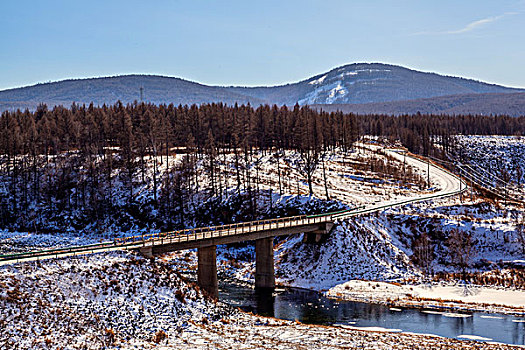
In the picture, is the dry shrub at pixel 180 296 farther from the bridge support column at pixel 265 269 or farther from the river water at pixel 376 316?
the bridge support column at pixel 265 269

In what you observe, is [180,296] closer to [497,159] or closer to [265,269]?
[265,269]

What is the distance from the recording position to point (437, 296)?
183 feet

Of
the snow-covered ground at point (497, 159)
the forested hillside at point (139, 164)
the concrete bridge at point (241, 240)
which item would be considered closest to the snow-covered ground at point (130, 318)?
the concrete bridge at point (241, 240)

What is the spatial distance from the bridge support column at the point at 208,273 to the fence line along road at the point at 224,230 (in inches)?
76.4

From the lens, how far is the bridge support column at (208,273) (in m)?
53.2

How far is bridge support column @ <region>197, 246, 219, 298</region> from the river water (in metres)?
1.88

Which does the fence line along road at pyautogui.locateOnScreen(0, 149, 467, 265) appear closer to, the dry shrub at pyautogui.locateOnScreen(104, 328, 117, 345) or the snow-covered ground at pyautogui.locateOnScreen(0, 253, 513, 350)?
the snow-covered ground at pyautogui.locateOnScreen(0, 253, 513, 350)

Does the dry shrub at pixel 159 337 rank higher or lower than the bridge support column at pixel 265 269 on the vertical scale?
higher

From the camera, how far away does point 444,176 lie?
13562cm

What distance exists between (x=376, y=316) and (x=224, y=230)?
61.6ft

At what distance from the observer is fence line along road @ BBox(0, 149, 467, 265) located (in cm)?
4347

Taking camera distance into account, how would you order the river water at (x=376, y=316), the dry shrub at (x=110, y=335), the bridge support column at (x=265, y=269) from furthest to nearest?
the bridge support column at (x=265, y=269) → the river water at (x=376, y=316) → the dry shrub at (x=110, y=335)

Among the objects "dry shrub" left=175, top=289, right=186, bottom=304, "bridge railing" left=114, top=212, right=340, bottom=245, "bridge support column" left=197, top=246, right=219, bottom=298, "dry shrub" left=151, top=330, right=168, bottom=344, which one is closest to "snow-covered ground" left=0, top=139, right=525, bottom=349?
"dry shrub" left=175, top=289, right=186, bottom=304

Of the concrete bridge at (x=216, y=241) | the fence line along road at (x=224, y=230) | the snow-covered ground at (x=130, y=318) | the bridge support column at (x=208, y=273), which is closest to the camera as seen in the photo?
the snow-covered ground at (x=130, y=318)
